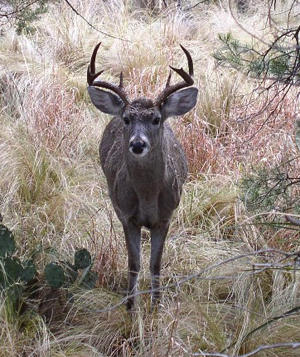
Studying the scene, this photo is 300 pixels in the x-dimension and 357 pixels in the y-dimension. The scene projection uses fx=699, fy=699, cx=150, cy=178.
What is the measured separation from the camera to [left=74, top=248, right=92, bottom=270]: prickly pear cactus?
170 inches

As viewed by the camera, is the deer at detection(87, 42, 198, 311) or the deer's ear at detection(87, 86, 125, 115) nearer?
the deer at detection(87, 42, 198, 311)

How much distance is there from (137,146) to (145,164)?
401 millimetres

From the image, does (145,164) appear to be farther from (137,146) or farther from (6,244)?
(6,244)

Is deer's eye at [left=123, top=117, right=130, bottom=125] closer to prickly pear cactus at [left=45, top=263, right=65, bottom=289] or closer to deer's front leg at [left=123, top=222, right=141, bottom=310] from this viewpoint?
deer's front leg at [left=123, top=222, right=141, bottom=310]

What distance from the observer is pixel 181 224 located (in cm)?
546

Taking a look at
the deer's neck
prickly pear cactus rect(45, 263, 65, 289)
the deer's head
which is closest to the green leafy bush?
prickly pear cactus rect(45, 263, 65, 289)

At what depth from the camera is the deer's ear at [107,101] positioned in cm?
432

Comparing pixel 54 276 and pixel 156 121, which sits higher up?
pixel 156 121

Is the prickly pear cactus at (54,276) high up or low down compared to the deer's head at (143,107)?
down

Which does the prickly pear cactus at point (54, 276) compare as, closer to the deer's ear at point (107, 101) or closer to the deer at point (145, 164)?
the deer at point (145, 164)

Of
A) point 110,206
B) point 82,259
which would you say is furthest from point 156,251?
point 110,206

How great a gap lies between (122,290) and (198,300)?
0.63m

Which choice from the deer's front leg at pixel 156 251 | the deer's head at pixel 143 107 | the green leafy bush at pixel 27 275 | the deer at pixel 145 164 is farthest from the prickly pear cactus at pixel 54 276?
the deer's head at pixel 143 107

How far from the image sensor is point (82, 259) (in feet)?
14.2
